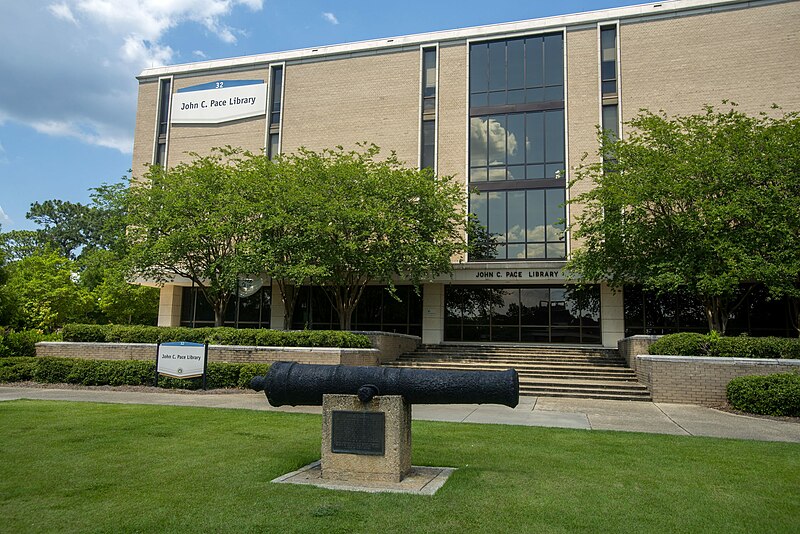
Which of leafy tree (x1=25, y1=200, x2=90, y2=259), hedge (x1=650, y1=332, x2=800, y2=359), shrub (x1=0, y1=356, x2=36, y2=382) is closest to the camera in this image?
hedge (x1=650, y1=332, x2=800, y2=359)

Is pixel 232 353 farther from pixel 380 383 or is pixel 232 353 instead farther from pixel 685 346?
pixel 380 383

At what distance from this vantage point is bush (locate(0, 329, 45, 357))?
20047 mm

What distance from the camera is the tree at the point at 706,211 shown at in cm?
1730

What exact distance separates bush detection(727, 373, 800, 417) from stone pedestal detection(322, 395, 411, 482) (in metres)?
10.3

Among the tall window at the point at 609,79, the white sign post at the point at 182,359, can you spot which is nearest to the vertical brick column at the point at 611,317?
the tall window at the point at 609,79

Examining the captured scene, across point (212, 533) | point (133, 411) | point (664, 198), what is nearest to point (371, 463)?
point (212, 533)

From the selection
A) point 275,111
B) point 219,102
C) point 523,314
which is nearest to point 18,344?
point 275,111

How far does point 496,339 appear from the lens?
27.2m

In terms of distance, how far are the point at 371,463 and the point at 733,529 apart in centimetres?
341

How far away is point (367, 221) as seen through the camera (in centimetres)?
2141

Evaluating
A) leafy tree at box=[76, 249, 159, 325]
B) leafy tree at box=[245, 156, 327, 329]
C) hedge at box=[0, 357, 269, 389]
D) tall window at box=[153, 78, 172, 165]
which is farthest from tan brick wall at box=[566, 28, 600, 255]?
leafy tree at box=[76, 249, 159, 325]

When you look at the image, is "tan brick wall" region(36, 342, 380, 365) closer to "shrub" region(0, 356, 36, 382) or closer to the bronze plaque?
"shrub" region(0, 356, 36, 382)

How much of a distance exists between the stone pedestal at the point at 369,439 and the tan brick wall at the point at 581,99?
804 inches

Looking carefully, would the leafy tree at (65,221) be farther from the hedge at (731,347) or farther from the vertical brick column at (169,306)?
the hedge at (731,347)
